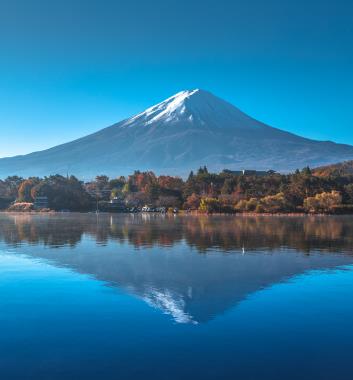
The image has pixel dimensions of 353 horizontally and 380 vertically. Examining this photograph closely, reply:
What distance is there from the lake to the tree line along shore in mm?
37510

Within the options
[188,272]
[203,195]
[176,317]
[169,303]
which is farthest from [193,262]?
[203,195]

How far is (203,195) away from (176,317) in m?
52.6

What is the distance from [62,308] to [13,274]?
4.01 m

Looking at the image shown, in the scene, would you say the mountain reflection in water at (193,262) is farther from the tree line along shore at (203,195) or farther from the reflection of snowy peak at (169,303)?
the tree line along shore at (203,195)

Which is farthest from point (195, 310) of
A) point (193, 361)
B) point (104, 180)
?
point (104, 180)

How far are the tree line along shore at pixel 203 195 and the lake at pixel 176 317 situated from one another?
3751 cm

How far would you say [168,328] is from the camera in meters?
7.21

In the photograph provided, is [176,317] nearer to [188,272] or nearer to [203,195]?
[188,272]

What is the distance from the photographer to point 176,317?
307 inches

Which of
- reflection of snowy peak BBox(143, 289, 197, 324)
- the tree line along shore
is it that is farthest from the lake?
the tree line along shore

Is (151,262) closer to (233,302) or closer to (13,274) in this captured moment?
(13,274)

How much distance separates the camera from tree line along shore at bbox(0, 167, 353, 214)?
52.0 m

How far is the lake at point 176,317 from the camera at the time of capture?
580 cm

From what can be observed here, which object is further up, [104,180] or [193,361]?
[104,180]
